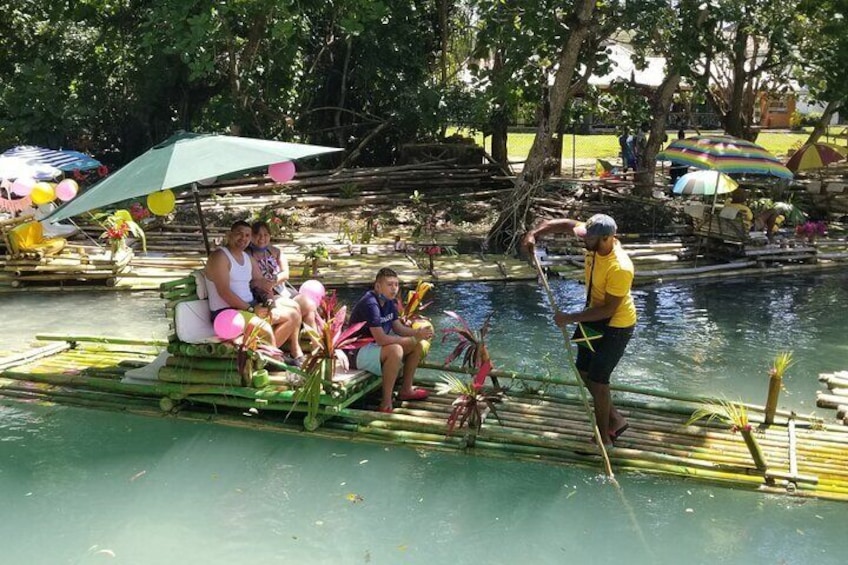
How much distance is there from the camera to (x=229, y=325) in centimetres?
591

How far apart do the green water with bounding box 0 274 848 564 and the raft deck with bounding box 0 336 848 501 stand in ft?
0.34

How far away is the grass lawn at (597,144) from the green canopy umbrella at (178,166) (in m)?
18.7

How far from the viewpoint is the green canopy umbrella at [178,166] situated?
19.2 feet

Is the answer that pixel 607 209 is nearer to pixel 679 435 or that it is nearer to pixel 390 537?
pixel 679 435

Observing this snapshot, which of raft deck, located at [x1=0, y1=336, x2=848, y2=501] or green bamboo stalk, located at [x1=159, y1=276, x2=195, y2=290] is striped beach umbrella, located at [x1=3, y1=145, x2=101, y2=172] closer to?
raft deck, located at [x1=0, y1=336, x2=848, y2=501]

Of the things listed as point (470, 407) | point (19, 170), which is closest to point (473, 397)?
point (470, 407)

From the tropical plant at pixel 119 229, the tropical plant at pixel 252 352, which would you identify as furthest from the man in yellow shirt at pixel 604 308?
the tropical plant at pixel 119 229

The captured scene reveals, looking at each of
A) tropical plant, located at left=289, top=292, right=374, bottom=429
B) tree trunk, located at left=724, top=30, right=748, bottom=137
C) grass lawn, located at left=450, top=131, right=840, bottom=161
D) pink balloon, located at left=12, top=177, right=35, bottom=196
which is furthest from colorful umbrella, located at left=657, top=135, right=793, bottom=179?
grass lawn, located at left=450, top=131, right=840, bottom=161

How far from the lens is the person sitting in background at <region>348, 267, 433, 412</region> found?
234 inches

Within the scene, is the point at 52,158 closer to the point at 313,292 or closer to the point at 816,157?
the point at 313,292

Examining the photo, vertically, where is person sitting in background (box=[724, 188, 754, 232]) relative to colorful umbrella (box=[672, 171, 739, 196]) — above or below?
below

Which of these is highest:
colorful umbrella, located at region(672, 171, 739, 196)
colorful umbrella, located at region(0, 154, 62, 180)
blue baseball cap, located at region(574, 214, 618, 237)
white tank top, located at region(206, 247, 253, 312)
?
colorful umbrella, located at region(0, 154, 62, 180)

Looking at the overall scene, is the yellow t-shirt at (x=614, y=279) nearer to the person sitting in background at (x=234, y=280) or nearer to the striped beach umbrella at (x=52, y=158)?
the person sitting in background at (x=234, y=280)

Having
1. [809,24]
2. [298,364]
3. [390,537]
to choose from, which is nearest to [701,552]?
[390,537]
